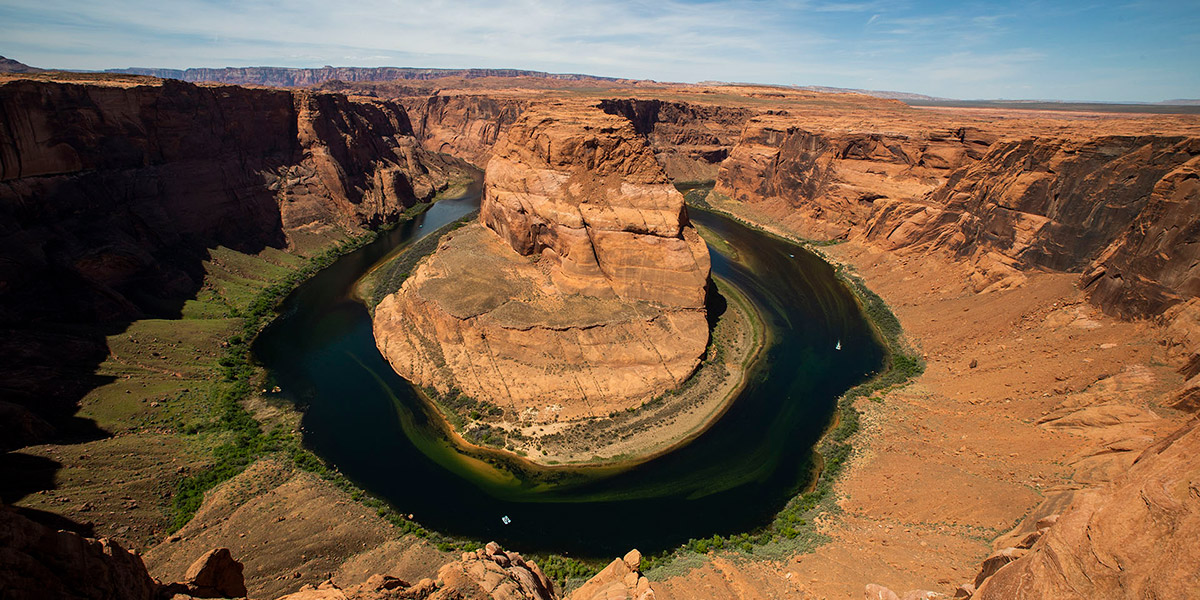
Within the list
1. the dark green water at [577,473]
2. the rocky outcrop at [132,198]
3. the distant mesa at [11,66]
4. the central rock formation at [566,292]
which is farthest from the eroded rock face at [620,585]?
the distant mesa at [11,66]

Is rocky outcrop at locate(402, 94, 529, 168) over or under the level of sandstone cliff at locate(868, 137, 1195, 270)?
over

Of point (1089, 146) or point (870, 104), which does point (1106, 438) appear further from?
point (870, 104)

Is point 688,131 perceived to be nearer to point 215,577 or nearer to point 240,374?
point 240,374

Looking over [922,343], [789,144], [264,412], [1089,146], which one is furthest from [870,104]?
[264,412]

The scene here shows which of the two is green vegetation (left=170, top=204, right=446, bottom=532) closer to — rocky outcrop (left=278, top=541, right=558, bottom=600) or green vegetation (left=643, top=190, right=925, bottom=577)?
rocky outcrop (left=278, top=541, right=558, bottom=600)

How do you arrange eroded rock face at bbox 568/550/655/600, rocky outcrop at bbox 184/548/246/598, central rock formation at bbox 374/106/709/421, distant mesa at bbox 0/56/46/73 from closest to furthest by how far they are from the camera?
rocky outcrop at bbox 184/548/246/598 → eroded rock face at bbox 568/550/655/600 → central rock formation at bbox 374/106/709/421 → distant mesa at bbox 0/56/46/73

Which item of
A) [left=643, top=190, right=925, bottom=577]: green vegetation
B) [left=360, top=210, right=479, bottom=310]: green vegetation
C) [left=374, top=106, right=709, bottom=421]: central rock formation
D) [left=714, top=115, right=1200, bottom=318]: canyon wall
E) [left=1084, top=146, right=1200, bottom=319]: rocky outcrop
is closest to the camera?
[left=643, top=190, right=925, bottom=577]: green vegetation

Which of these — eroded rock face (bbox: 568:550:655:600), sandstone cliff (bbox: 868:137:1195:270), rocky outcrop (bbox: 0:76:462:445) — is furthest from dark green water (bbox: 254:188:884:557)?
sandstone cliff (bbox: 868:137:1195:270)

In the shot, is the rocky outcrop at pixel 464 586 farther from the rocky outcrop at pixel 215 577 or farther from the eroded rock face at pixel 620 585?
the rocky outcrop at pixel 215 577
